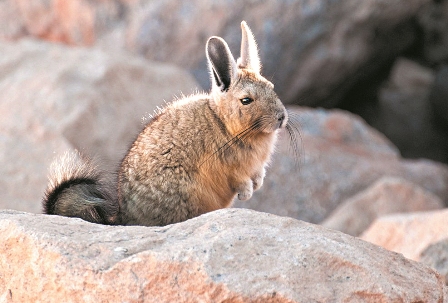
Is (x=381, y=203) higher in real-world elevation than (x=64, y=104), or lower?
lower

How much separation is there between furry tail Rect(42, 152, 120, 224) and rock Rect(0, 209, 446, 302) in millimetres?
892

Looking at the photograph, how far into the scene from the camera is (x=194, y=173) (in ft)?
19.3

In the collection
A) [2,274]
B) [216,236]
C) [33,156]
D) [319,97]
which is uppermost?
[2,274]

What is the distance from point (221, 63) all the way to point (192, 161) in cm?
80

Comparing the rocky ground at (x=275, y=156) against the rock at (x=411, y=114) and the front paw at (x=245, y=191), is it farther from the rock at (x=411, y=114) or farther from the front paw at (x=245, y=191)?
the front paw at (x=245, y=191)

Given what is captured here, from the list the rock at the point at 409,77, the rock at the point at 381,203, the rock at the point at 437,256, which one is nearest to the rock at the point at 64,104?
the rock at the point at 381,203

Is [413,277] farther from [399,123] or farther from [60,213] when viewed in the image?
[399,123]

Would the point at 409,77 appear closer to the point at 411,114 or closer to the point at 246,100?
the point at 411,114

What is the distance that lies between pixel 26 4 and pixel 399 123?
6.97m

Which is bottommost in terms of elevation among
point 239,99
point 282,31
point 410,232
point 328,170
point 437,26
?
point 437,26

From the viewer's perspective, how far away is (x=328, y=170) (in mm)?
11297

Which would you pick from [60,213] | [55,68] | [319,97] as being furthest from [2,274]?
[319,97]

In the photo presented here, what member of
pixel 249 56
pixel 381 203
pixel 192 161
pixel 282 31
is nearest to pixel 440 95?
pixel 282 31

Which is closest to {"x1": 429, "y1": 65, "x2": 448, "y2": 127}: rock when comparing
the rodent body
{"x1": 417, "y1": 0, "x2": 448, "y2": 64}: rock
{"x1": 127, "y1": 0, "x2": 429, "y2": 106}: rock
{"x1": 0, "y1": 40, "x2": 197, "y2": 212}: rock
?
{"x1": 417, "y1": 0, "x2": 448, "y2": 64}: rock
